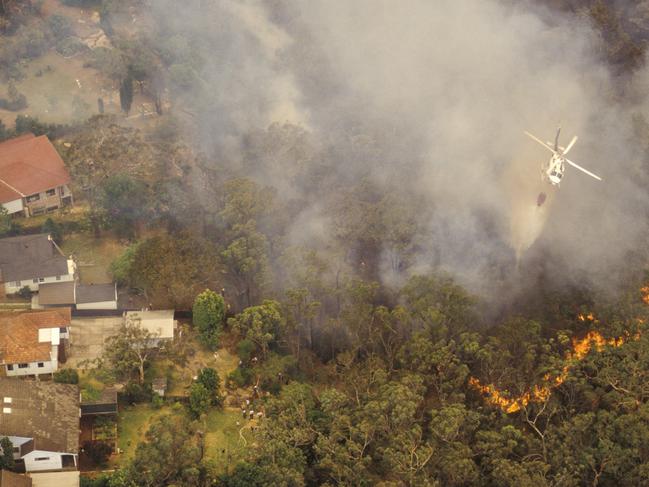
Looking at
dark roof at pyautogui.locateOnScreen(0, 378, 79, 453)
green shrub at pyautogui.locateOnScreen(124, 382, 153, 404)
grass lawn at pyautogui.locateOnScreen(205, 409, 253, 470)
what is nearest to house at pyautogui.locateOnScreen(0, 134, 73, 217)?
dark roof at pyautogui.locateOnScreen(0, 378, 79, 453)

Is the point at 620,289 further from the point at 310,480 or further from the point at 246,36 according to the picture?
the point at 246,36

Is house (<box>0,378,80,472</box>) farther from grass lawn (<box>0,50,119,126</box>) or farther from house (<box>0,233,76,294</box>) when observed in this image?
grass lawn (<box>0,50,119,126</box>)

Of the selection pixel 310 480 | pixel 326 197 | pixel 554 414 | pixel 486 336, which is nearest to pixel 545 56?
pixel 326 197

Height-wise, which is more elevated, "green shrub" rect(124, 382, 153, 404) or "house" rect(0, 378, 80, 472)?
"green shrub" rect(124, 382, 153, 404)

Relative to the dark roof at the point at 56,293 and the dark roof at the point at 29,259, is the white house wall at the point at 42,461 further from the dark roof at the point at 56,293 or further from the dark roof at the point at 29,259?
the dark roof at the point at 29,259

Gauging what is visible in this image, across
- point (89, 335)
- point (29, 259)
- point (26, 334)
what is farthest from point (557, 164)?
point (26, 334)

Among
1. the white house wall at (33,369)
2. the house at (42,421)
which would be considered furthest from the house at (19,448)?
the white house wall at (33,369)
